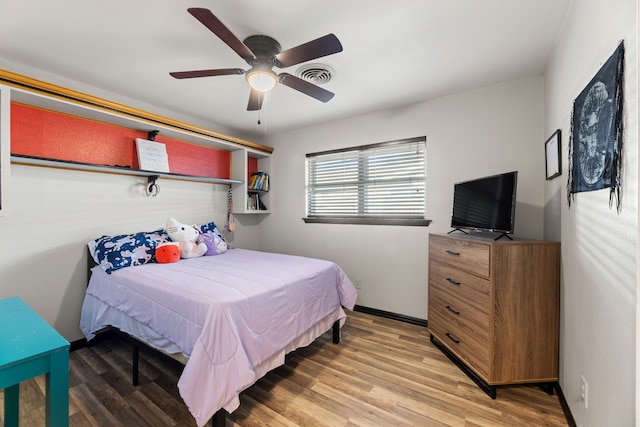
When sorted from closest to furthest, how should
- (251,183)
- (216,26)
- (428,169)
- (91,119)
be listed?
(216,26) < (91,119) < (428,169) < (251,183)

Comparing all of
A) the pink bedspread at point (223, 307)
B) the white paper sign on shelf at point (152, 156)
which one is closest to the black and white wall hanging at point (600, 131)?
the pink bedspread at point (223, 307)

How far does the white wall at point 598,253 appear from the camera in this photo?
0.92 m

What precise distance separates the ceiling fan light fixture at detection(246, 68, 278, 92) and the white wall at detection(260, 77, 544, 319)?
5.39ft

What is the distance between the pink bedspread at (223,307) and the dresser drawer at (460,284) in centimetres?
75

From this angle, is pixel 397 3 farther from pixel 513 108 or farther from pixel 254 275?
pixel 254 275

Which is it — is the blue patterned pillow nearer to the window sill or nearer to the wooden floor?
the wooden floor

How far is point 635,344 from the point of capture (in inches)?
34.3

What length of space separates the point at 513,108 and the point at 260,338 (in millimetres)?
2762

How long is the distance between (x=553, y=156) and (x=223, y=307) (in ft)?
7.84

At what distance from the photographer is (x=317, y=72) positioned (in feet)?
7.02

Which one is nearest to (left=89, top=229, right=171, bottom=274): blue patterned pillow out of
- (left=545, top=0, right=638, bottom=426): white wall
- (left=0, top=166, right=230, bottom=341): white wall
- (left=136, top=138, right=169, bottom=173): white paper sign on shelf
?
(left=0, top=166, right=230, bottom=341): white wall

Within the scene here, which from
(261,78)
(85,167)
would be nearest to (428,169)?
(261,78)

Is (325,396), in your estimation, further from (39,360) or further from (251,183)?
(251,183)

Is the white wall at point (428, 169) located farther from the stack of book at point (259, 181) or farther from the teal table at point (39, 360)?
the teal table at point (39, 360)
